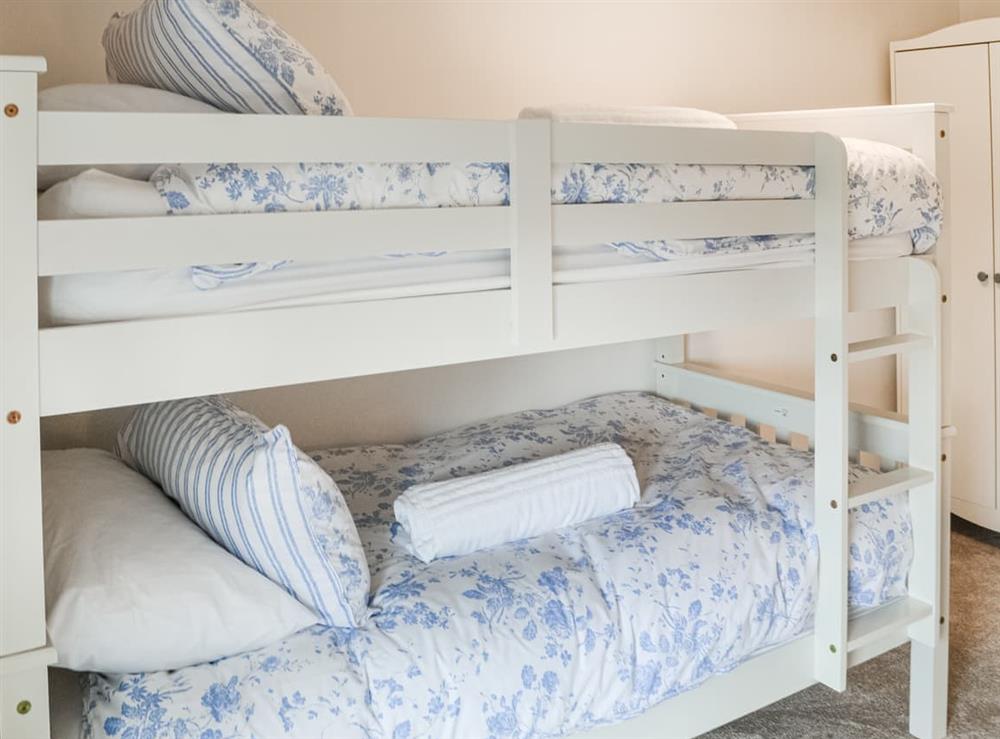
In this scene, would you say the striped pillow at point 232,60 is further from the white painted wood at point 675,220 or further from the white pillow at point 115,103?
the white painted wood at point 675,220

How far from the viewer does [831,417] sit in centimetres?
192

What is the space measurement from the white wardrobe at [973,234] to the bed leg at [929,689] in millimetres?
1235

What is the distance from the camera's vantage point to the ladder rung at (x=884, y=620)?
1.92 metres

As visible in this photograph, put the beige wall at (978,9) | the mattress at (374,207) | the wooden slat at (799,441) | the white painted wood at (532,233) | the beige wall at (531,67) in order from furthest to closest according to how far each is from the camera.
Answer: the beige wall at (978,9), the wooden slat at (799,441), the beige wall at (531,67), the white painted wood at (532,233), the mattress at (374,207)

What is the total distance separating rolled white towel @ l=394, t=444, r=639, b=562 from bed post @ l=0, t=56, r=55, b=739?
69 centimetres

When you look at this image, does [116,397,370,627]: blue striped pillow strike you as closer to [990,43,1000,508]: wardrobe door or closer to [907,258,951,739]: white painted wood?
[907,258,951,739]: white painted wood

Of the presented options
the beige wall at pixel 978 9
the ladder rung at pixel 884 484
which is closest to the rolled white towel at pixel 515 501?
the ladder rung at pixel 884 484

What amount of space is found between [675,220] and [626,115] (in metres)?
0.66

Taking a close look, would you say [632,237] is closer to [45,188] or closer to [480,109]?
[45,188]

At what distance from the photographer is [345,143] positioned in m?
1.27

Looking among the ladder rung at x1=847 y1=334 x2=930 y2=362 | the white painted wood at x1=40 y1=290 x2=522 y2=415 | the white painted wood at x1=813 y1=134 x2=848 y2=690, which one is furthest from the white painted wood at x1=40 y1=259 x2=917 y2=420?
the ladder rung at x1=847 y1=334 x2=930 y2=362

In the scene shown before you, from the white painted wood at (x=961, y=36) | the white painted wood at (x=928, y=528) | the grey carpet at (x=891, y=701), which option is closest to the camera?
the white painted wood at (x=928, y=528)

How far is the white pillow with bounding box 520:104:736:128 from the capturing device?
2111mm

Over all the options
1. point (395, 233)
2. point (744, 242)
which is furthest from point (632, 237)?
point (395, 233)
